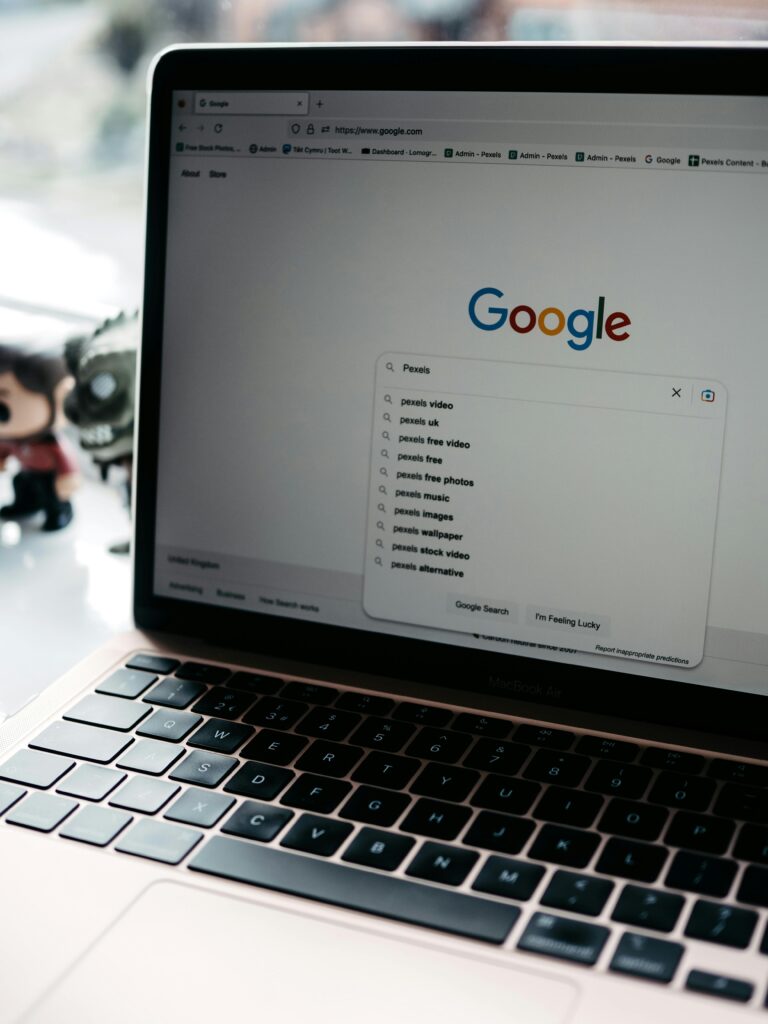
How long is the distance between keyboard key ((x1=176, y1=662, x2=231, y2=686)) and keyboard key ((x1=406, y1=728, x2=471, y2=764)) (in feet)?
0.45

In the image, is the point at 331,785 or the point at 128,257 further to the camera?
the point at 128,257

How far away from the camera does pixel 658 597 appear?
0.57 metres

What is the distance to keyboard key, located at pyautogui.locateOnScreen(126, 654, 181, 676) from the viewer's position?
641 millimetres

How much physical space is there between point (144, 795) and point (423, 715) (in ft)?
0.55

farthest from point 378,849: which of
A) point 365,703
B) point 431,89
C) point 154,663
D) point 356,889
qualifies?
point 431,89

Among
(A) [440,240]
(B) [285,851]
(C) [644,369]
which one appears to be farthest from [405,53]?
(B) [285,851]

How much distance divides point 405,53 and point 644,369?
238 millimetres

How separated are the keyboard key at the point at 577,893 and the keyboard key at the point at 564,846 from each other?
0.03 feet

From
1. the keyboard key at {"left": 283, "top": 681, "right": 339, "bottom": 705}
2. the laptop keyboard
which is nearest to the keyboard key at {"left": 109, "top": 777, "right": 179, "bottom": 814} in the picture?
the laptop keyboard

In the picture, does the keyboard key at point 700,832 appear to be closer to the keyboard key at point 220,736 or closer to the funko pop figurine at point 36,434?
the keyboard key at point 220,736

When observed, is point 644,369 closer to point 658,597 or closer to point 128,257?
point 658,597

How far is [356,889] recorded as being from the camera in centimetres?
46

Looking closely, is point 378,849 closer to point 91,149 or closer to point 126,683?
point 126,683

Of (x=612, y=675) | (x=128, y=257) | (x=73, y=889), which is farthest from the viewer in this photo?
(x=128, y=257)
